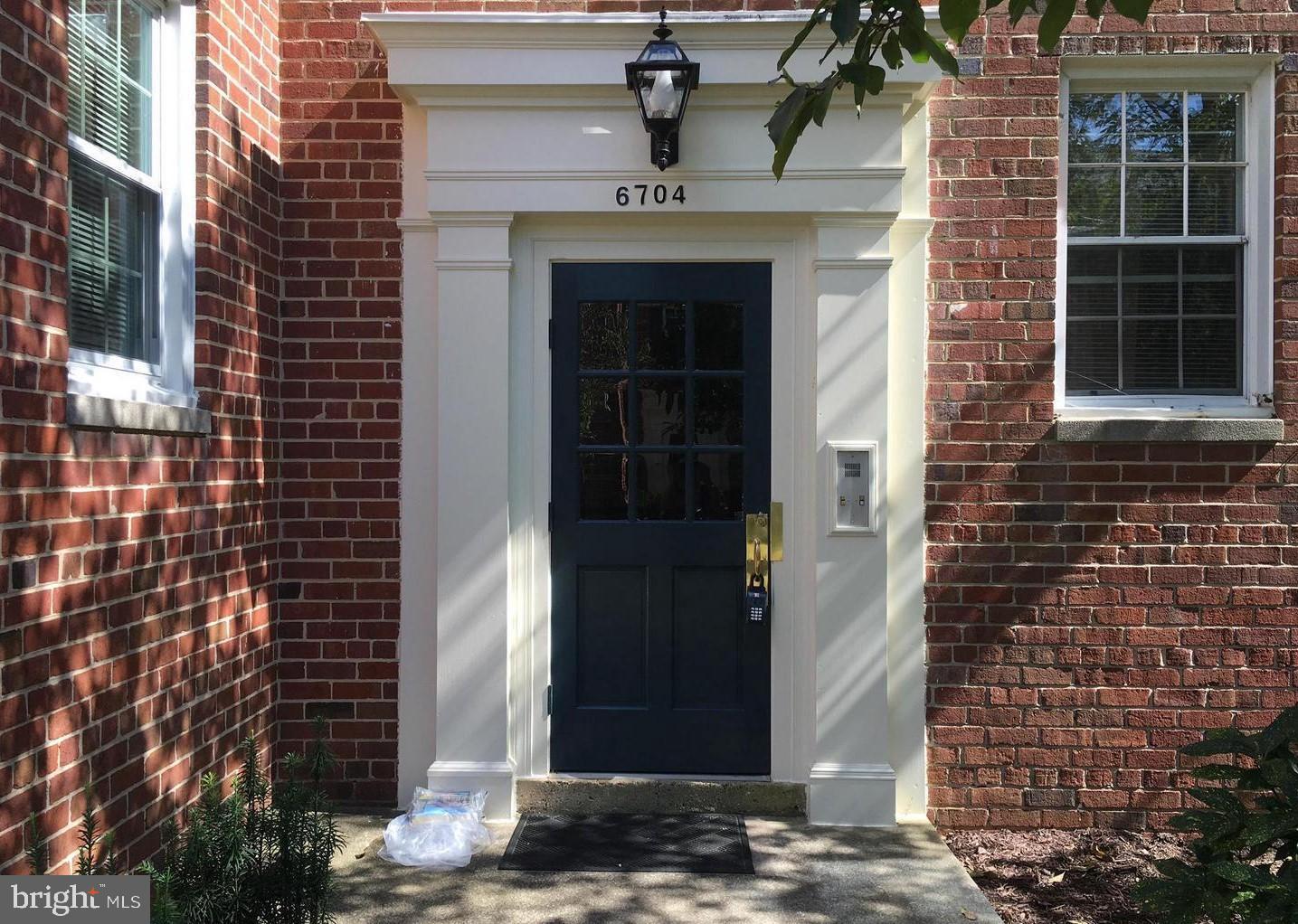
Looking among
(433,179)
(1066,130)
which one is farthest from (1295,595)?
(433,179)

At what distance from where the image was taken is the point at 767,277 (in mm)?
4977

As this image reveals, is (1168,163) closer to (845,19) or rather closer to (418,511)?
(845,19)

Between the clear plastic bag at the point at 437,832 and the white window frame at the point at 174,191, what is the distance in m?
1.96

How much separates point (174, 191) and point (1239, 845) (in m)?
4.44

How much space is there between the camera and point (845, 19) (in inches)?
97.5

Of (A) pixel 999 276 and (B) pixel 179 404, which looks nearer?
(B) pixel 179 404

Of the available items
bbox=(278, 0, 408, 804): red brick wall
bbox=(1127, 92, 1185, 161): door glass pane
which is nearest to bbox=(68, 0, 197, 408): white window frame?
bbox=(278, 0, 408, 804): red brick wall

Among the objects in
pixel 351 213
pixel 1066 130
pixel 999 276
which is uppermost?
pixel 1066 130

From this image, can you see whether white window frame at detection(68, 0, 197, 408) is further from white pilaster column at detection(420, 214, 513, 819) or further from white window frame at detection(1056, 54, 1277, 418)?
white window frame at detection(1056, 54, 1277, 418)

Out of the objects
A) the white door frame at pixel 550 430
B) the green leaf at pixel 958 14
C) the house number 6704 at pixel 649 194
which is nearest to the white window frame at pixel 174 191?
the white door frame at pixel 550 430

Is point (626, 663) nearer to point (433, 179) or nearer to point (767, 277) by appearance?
point (767, 277)

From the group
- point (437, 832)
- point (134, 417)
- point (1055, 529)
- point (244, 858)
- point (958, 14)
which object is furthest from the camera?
point (1055, 529)

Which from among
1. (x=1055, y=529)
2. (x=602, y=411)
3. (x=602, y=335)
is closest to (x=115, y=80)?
(x=602, y=335)

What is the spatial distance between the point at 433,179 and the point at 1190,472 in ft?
12.2
